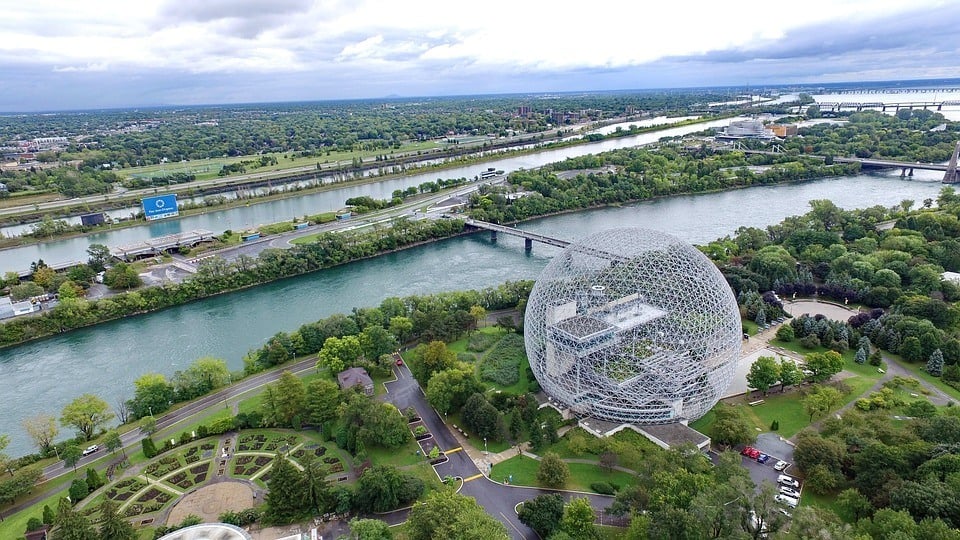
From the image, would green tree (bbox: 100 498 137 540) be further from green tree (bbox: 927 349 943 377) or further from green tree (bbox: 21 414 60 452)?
green tree (bbox: 927 349 943 377)

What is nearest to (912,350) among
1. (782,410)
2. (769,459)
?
(782,410)

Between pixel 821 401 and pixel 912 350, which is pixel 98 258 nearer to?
pixel 821 401

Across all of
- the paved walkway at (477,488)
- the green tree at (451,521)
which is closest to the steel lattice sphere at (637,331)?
the paved walkway at (477,488)

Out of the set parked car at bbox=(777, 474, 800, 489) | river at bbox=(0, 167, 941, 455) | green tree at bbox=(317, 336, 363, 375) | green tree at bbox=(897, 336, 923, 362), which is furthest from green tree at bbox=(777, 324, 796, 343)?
green tree at bbox=(317, 336, 363, 375)

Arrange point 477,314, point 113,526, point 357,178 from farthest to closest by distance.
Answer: point 357,178, point 477,314, point 113,526

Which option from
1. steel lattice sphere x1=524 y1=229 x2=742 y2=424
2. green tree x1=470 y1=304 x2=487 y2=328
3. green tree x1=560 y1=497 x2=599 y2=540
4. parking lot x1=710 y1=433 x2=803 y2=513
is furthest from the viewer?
green tree x1=470 y1=304 x2=487 y2=328

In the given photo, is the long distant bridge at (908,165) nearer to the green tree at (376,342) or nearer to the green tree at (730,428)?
the green tree at (730,428)
